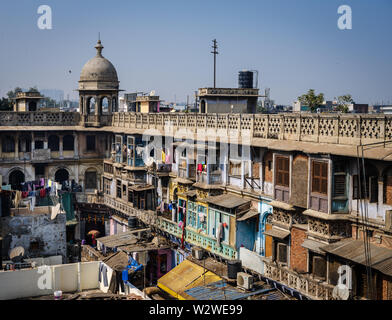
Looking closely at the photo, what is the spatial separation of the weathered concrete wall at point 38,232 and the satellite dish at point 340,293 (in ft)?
65.4

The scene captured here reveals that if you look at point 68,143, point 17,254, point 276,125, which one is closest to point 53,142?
point 68,143

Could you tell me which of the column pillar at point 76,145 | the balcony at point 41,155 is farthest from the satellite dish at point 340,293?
the column pillar at point 76,145

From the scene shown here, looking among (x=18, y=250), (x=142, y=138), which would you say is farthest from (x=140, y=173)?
(x=18, y=250)

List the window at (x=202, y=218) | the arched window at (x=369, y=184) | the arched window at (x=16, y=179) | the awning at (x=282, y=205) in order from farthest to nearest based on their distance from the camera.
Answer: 1. the arched window at (x=16, y=179)
2. the window at (x=202, y=218)
3. the awning at (x=282, y=205)
4. the arched window at (x=369, y=184)

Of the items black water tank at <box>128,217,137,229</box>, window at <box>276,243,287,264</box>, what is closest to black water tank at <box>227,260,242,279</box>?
window at <box>276,243,287,264</box>

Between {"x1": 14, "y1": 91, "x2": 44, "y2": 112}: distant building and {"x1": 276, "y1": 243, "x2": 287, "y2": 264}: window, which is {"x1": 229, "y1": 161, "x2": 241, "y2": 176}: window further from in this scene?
{"x1": 14, "y1": 91, "x2": 44, "y2": 112}: distant building

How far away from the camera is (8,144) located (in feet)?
134

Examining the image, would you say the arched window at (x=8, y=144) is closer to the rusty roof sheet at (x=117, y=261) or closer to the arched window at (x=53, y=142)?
the arched window at (x=53, y=142)

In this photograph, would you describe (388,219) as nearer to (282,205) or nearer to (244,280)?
(282,205)

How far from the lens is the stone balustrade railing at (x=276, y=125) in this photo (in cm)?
1789

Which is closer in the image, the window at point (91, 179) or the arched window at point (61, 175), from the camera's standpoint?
the arched window at point (61, 175)

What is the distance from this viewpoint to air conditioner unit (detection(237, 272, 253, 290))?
2142 centimetres

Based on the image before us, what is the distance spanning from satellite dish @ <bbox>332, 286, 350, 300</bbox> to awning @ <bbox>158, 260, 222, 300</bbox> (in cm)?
688

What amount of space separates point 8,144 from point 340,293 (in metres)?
31.0
